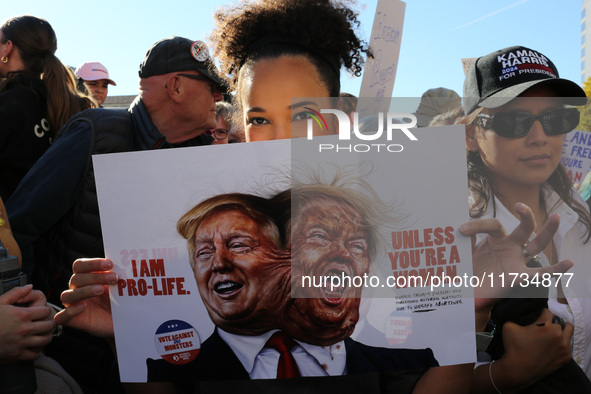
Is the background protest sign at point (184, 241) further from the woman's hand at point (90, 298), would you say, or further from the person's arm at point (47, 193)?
the person's arm at point (47, 193)

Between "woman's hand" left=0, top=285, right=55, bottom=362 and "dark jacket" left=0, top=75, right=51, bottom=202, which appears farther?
"dark jacket" left=0, top=75, right=51, bottom=202

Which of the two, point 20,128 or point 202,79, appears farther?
point 20,128

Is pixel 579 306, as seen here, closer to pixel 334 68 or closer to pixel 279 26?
pixel 334 68

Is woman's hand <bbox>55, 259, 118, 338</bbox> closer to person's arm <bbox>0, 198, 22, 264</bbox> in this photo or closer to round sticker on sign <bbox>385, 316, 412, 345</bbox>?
person's arm <bbox>0, 198, 22, 264</bbox>

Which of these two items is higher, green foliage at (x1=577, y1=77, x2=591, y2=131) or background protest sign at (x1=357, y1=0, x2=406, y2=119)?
background protest sign at (x1=357, y1=0, x2=406, y2=119)

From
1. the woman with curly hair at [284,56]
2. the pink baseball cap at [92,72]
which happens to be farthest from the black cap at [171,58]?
the pink baseball cap at [92,72]

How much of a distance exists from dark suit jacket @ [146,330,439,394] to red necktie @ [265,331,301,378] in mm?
19

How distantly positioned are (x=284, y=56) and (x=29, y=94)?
152cm

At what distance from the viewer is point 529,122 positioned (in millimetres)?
1397

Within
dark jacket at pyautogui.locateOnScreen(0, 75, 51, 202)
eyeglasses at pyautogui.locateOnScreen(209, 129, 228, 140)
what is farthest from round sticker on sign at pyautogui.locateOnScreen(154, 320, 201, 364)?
eyeglasses at pyautogui.locateOnScreen(209, 129, 228, 140)

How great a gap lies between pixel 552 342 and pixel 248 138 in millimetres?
1022

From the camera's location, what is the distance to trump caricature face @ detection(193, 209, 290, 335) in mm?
1288

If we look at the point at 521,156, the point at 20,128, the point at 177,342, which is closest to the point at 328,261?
the point at 177,342
